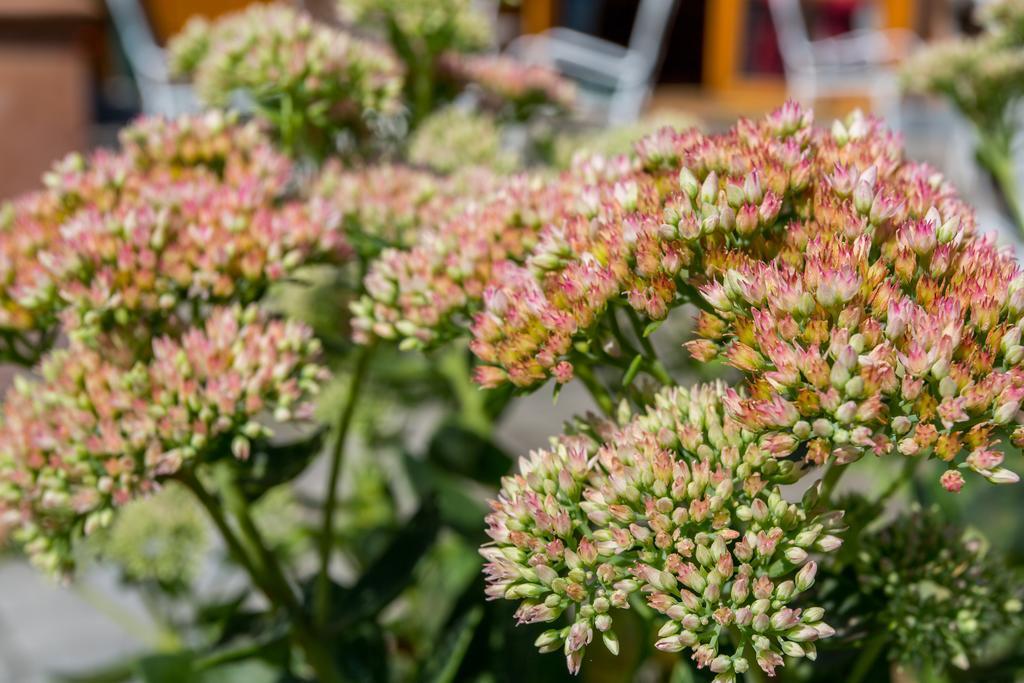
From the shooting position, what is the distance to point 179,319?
45.9 inches

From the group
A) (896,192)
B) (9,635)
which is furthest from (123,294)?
(9,635)

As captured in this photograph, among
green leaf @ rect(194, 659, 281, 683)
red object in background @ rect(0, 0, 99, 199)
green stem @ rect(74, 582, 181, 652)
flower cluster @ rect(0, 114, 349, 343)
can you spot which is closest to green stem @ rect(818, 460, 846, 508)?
flower cluster @ rect(0, 114, 349, 343)

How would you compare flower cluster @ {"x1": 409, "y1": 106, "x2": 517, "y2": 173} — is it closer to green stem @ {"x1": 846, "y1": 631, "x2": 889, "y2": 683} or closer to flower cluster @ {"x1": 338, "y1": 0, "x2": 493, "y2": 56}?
flower cluster @ {"x1": 338, "y1": 0, "x2": 493, "y2": 56}

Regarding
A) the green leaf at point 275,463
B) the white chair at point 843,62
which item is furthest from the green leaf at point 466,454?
the white chair at point 843,62

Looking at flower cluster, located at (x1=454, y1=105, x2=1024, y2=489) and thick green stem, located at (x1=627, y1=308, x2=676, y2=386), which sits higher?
flower cluster, located at (x1=454, y1=105, x2=1024, y2=489)

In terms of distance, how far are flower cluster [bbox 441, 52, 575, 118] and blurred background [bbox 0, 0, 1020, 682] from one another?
36 cm

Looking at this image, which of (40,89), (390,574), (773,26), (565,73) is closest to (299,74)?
(390,574)

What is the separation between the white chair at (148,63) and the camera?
457 centimetres

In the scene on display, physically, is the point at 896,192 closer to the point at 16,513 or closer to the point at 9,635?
the point at 16,513

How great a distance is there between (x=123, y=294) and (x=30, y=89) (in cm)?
304

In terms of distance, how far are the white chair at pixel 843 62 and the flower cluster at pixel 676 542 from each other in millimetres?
5472

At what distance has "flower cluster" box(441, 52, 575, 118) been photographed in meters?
1.87

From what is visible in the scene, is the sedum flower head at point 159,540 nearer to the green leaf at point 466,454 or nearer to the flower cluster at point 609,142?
the green leaf at point 466,454

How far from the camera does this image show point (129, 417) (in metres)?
1.02
